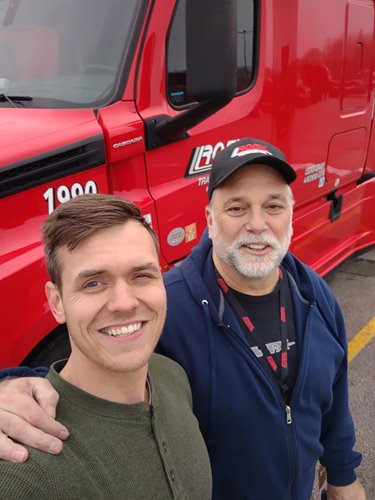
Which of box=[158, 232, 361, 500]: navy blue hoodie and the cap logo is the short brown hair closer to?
box=[158, 232, 361, 500]: navy blue hoodie

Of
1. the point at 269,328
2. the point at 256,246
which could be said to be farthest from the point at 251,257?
the point at 269,328

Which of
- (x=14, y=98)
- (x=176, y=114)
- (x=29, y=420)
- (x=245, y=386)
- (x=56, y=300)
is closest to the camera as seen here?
(x=29, y=420)

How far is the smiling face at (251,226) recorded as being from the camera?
1505mm

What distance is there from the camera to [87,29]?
2.12m

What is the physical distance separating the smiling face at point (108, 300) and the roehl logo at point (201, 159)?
1449 mm

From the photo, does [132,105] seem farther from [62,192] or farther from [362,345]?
[362,345]

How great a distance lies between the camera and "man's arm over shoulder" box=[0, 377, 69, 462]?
0.89 m

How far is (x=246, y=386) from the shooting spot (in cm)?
144

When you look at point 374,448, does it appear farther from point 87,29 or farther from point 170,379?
point 87,29

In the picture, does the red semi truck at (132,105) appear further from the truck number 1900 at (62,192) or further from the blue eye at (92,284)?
the blue eye at (92,284)

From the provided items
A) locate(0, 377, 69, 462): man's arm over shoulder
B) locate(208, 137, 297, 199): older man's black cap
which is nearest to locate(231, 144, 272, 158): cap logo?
locate(208, 137, 297, 199): older man's black cap

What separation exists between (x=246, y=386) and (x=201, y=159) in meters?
1.40

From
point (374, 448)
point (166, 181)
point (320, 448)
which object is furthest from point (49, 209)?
point (374, 448)

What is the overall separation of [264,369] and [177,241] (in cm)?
112
